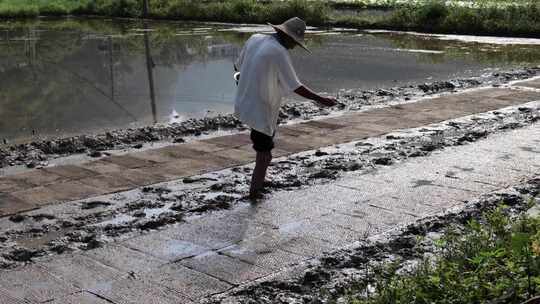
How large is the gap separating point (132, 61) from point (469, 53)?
8219 millimetres

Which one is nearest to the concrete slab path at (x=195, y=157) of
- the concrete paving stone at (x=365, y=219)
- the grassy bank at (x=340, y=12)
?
the concrete paving stone at (x=365, y=219)

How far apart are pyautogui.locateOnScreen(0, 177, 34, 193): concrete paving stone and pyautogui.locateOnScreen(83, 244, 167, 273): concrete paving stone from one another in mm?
1776

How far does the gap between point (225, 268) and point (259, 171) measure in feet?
5.19

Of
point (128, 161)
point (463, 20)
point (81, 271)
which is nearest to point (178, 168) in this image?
point (128, 161)

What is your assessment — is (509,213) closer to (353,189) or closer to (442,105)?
(353,189)

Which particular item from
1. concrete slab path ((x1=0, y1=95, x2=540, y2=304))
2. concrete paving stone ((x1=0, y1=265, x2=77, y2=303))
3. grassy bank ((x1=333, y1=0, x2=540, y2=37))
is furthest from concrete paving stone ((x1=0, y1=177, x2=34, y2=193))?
grassy bank ((x1=333, y1=0, x2=540, y2=37))

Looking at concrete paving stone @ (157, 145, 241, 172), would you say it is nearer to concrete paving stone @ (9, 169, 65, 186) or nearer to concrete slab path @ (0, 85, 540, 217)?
concrete slab path @ (0, 85, 540, 217)

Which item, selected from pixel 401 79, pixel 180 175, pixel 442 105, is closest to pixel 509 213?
pixel 180 175

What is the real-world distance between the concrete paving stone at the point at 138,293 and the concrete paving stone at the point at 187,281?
54mm

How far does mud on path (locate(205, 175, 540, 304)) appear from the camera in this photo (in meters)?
4.02

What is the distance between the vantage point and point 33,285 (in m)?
4.18

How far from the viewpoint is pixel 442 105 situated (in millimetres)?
10117

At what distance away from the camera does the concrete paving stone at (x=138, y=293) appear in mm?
3955

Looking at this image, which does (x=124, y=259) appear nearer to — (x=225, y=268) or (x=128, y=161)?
(x=225, y=268)
